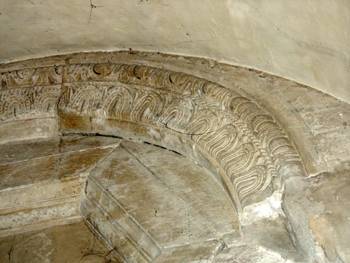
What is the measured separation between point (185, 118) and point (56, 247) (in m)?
0.75

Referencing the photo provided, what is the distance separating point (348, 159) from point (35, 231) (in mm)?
1316

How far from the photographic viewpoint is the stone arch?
2152 millimetres

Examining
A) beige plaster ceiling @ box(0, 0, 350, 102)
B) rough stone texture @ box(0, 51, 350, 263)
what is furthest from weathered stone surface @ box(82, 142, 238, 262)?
beige plaster ceiling @ box(0, 0, 350, 102)

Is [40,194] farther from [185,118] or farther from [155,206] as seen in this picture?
[185,118]

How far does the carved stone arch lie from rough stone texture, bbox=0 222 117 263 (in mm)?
509

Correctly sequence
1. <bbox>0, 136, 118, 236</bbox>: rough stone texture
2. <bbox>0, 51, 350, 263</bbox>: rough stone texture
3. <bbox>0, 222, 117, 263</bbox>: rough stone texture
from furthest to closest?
<bbox>0, 136, 118, 236</bbox>: rough stone texture
<bbox>0, 222, 117, 263</bbox>: rough stone texture
<bbox>0, 51, 350, 263</bbox>: rough stone texture

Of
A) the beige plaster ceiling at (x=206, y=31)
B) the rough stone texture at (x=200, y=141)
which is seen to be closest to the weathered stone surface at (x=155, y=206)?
the rough stone texture at (x=200, y=141)

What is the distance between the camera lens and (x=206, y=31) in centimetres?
249

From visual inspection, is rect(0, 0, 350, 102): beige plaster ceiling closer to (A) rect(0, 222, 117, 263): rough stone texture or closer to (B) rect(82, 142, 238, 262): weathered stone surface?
(B) rect(82, 142, 238, 262): weathered stone surface

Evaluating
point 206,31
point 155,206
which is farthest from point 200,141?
point 206,31

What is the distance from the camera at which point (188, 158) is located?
2510 millimetres

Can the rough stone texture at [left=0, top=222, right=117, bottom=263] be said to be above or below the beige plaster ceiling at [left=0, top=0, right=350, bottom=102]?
below

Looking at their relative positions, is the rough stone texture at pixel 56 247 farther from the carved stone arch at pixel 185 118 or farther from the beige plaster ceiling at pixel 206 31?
the beige plaster ceiling at pixel 206 31

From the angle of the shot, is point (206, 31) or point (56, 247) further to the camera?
point (206, 31)
